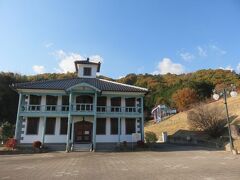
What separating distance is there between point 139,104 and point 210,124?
30.9 ft

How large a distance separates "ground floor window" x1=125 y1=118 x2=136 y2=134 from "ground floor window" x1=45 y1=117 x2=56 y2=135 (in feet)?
26.0

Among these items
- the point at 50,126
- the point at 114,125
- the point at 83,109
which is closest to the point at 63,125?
the point at 50,126

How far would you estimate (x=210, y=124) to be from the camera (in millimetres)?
27438

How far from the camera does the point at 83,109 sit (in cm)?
2450

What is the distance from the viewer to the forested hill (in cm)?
4334

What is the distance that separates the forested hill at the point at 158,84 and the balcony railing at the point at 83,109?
73.7 feet

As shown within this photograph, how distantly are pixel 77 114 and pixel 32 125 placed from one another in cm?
505

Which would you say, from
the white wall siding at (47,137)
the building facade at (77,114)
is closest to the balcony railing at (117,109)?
the building facade at (77,114)

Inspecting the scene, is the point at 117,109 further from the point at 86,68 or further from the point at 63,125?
the point at 86,68

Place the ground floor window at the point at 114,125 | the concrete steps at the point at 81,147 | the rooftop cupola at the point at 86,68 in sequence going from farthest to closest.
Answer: the rooftop cupola at the point at 86,68
the ground floor window at the point at 114,125
the concrete steps at the point at 81,147

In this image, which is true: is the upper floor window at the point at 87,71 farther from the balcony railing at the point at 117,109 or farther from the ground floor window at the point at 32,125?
the ground floor window at the point at 32,125

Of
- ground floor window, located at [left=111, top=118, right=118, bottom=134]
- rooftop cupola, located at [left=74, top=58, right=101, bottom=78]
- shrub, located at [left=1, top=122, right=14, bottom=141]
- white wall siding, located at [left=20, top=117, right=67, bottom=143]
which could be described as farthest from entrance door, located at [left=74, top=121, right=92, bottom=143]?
shrub, located at [left=1, top=122, right=14, bottom=141]

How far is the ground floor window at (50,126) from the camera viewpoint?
23484 mm

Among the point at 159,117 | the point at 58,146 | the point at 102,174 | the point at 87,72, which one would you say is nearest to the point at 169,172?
the point at 102,174
